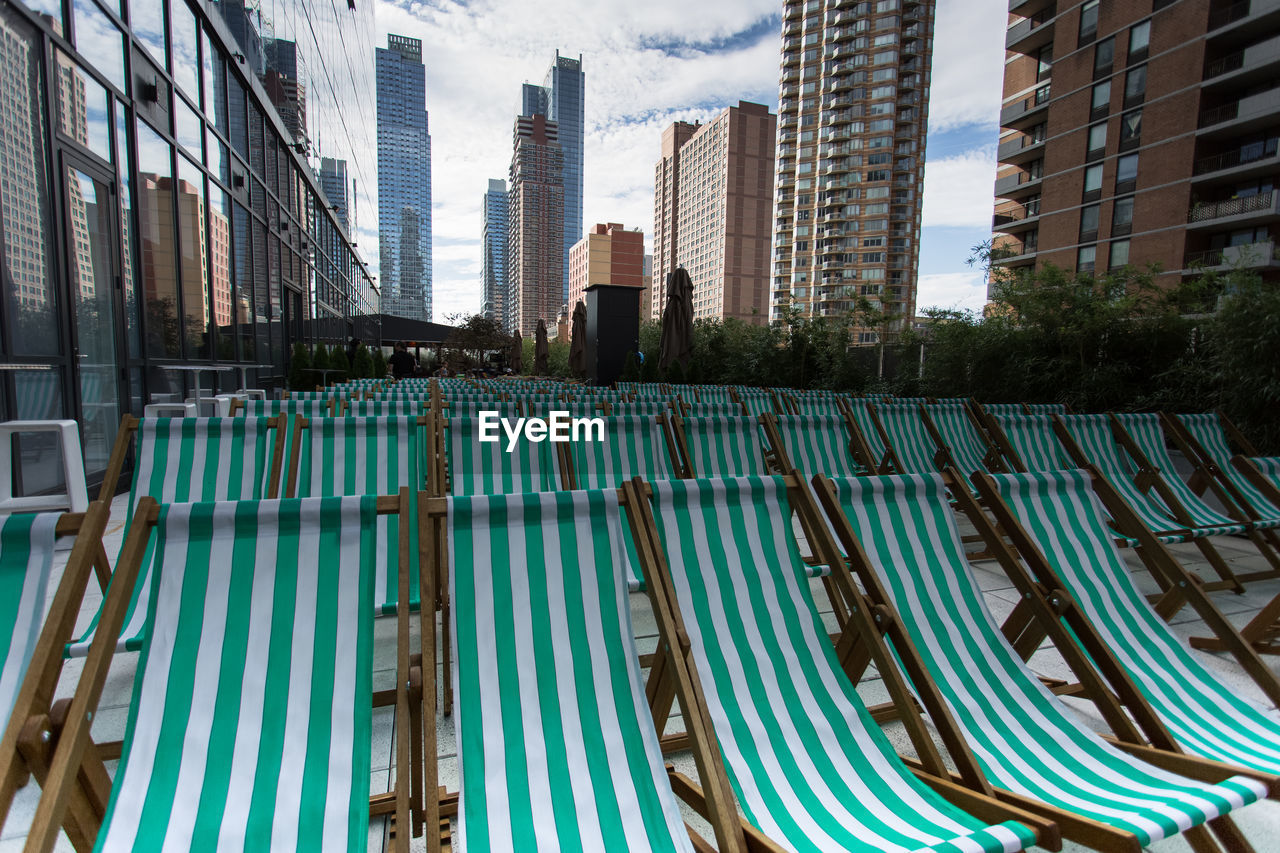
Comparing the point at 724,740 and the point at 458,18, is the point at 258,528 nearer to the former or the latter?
the point at 724,740

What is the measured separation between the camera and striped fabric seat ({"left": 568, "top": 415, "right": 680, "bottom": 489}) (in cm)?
319

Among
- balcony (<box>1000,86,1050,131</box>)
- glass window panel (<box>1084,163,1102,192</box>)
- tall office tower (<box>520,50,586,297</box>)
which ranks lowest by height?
glass window panel (<box>1084,163,1102,192</box>)

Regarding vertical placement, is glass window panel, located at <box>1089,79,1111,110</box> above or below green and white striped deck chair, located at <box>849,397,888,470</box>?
above

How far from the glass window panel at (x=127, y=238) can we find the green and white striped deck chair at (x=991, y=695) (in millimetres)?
5980

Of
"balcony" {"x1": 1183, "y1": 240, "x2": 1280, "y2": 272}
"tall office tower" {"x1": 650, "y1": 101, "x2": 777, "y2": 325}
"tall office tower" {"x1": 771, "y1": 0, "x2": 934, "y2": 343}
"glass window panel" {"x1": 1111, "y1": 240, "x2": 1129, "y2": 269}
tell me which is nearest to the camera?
"balcony" {"x1": 1183, "y1": 240, "x2": 1280, "y2": 272}

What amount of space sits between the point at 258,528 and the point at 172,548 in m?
0.15

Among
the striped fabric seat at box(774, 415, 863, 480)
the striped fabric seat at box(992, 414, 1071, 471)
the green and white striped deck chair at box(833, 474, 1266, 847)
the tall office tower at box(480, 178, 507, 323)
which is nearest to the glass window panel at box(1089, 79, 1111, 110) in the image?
the striped fabric seat at box(992, 414, 1071, 471)

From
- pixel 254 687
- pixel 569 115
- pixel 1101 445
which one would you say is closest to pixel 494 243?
pixel 569 115

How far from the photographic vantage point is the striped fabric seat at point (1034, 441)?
404 centimetres

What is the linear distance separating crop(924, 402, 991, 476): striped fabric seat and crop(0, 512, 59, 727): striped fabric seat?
14.0 feet

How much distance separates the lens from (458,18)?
21609mm

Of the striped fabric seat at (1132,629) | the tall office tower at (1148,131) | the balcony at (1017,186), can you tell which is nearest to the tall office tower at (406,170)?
the balcony at (1017,186)

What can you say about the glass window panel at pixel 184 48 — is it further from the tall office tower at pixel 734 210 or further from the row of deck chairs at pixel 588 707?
the tall office tower at pixel 734 210

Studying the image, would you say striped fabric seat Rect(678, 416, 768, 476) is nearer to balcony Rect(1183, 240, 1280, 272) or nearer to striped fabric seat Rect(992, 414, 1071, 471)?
striped fabric seat Rect(992, 414, 1071, 471)
